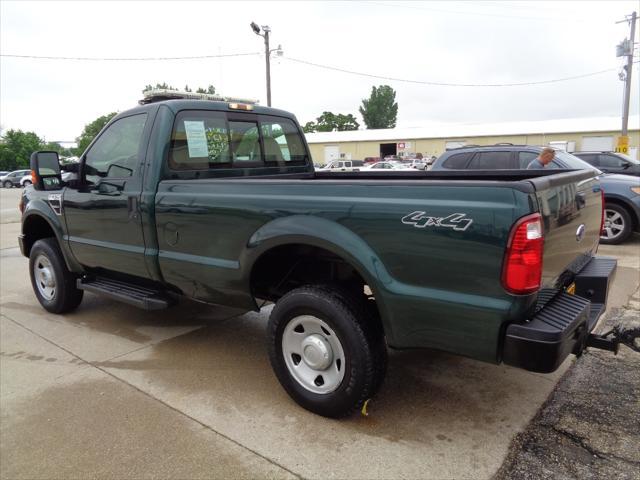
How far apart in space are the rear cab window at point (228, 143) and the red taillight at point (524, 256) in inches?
98.7

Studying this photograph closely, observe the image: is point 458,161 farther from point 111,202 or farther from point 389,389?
point 111,202

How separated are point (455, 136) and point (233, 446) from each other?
47148mm

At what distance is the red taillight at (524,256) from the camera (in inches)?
83.2

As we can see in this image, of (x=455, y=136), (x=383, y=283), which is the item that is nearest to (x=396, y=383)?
(x=383, y=283)

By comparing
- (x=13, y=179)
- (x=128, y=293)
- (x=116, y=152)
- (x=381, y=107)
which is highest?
(x=381, y=107)

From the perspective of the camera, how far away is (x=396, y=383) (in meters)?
3.38

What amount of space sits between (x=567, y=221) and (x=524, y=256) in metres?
0.63

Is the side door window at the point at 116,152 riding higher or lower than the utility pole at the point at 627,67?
lower

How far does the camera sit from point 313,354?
2.88 metres

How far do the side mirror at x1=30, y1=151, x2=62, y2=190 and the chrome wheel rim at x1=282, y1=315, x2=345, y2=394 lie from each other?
113 inches

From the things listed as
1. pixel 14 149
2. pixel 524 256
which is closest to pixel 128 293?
pixel 524 256

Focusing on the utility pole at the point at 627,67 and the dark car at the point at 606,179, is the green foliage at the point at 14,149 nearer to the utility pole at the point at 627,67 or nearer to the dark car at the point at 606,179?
the utility pole at the point at 627,67

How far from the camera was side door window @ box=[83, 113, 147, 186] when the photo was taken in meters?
3.87

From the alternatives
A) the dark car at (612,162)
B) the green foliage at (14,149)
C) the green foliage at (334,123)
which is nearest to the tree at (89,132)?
the green foliage at (14,149)
